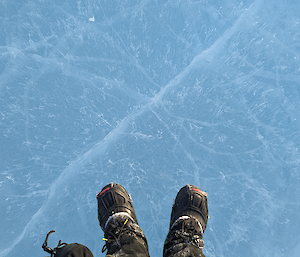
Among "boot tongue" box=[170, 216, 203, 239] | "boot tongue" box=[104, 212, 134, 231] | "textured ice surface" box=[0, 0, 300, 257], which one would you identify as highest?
"textured ice surface" box=[0, 0, 300, 257]

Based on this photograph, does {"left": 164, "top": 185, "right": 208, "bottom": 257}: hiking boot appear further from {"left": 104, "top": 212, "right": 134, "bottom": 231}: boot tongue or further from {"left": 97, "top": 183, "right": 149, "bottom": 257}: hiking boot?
{"left": 104, "top": 212, "right": 134, "bottom": 231}: boot tongue

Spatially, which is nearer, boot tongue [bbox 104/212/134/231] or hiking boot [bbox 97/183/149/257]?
hiking boot [bbox 97/183/149/257]

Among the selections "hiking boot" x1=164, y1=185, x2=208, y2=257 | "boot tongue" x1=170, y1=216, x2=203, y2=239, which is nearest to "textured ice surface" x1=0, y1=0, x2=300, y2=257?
"hiking boot" x1=164, y1=185, x2=208, y2=257

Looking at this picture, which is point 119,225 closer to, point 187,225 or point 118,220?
point 118,220

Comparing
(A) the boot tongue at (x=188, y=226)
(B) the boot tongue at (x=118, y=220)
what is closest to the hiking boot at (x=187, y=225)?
(A) the boot tongue at (x=188, y=226)

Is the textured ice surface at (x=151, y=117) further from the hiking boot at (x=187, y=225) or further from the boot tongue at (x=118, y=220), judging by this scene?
the boot tongue at (x=118, y=220)
